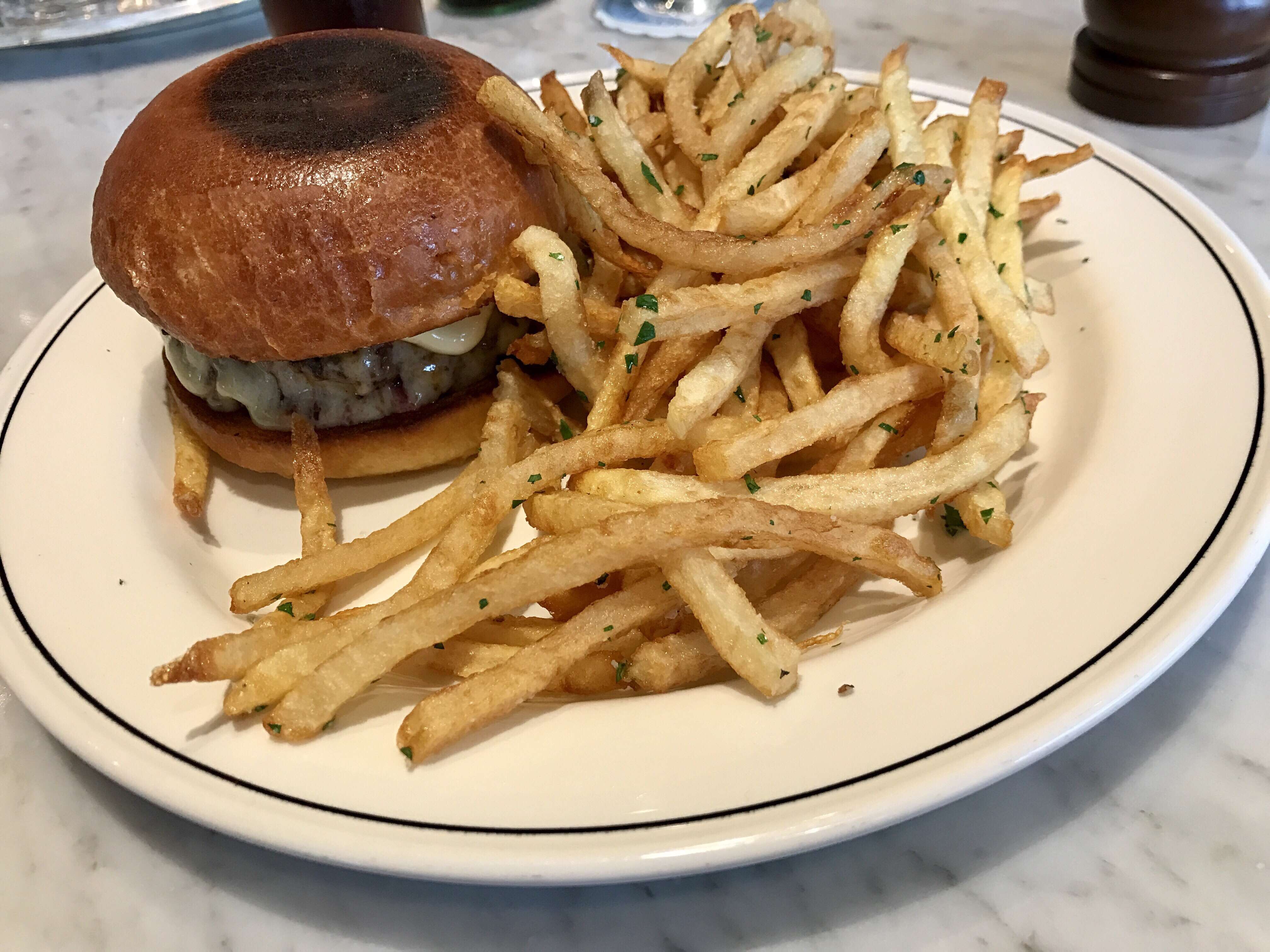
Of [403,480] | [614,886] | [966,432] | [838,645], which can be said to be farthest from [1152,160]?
[614,886]

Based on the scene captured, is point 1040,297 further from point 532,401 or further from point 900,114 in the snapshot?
point 532,401

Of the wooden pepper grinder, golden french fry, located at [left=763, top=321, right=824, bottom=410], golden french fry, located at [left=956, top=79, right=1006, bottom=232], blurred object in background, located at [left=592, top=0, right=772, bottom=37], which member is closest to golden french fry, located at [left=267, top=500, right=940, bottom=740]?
golden french fry, located at [left=763, top=321, right=824, bottom=410]

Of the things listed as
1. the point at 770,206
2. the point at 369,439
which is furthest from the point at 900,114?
the point at 369,439

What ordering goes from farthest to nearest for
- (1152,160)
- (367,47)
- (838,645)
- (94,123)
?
1. (94,123)
2. (1152,160)
3. (367,47)
4. (838,645)

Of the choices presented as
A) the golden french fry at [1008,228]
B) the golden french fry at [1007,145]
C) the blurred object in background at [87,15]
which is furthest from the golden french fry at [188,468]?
the blurred object in background at [87,15]

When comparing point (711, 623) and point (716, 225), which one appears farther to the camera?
point (716, 225)

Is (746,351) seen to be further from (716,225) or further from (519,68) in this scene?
(519,68)
